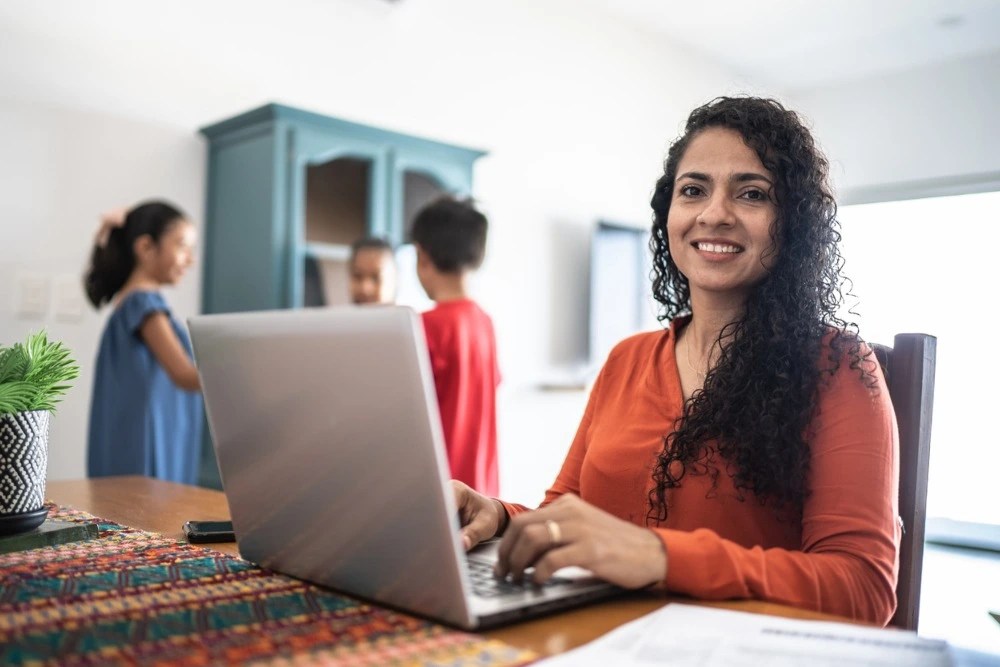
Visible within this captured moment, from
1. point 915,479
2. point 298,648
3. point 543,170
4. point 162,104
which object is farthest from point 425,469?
point 543,170

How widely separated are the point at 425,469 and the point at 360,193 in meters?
2.45

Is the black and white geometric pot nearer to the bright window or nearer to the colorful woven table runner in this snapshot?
the colorful woven table runner

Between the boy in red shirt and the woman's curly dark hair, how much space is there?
1107 millimetres

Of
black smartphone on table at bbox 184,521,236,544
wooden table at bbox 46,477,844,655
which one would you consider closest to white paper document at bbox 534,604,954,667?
wooden table at bbox 46,477,844,655

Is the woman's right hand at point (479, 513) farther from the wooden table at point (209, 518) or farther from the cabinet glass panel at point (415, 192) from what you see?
the cabinet glass panel at point (415, 192)

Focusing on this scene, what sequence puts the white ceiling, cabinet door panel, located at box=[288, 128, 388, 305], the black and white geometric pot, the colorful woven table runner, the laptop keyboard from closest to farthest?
the colorful woven table runner → the laptop keyboard → the black and white geometric pot → cabinet door panel, located at box=[288, 128, 388, 305] → the white ceiling

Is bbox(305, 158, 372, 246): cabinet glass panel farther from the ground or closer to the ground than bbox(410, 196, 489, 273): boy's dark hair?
farther from the ground

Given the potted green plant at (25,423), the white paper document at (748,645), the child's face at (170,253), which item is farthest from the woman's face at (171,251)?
the white paper document at (748,645)

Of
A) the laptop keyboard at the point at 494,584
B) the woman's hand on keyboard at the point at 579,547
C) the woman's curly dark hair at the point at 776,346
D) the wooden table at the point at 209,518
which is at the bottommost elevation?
the wooden table at the point at 209,518

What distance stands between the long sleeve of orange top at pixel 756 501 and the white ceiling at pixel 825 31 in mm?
3502

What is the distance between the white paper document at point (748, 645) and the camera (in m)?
0.64

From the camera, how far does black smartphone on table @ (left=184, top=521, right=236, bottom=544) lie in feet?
3.54

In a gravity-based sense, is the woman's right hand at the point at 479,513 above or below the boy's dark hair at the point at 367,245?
below

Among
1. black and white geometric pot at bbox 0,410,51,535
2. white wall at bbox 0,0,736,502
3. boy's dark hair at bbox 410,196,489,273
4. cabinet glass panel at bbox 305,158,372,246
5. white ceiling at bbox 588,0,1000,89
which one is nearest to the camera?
black and white geometric pot at bbox 0,410,51,535
